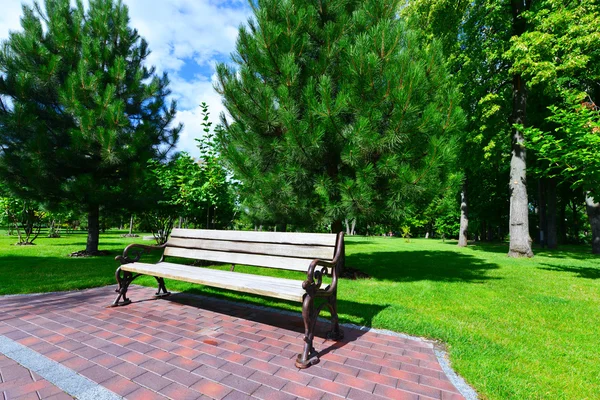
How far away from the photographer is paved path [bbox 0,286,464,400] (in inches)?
83.0

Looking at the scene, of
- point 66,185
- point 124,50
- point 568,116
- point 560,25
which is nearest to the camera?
point 568,116

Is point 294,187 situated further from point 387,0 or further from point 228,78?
point 387,0

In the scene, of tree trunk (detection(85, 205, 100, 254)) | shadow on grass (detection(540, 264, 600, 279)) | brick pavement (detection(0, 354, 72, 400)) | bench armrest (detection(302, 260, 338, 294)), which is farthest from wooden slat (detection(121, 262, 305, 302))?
shadow on grass (detection(540, 264, 600, 279))

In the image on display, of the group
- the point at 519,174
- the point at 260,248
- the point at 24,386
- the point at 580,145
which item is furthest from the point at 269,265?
the point at 519,174

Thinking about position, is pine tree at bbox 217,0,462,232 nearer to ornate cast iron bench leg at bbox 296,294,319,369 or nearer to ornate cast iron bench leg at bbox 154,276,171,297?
ornate cast iron bench leg at bbox 154,276,171,297

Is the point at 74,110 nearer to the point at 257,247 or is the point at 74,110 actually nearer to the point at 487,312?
the point at 257,247

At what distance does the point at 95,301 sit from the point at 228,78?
182 inches

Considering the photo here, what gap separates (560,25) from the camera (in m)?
9.27

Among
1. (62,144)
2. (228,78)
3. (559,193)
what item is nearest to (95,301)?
(228,78)

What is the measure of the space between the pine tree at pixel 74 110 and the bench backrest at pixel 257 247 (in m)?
5.46

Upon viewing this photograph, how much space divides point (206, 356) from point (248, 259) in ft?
4.69

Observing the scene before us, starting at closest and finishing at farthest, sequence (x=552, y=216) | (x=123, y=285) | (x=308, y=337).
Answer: (x=308, y=337), (x=123, y=285), (x=552, y=216)

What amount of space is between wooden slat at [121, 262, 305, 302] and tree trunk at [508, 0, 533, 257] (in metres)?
11.0

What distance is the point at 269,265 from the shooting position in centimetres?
366
